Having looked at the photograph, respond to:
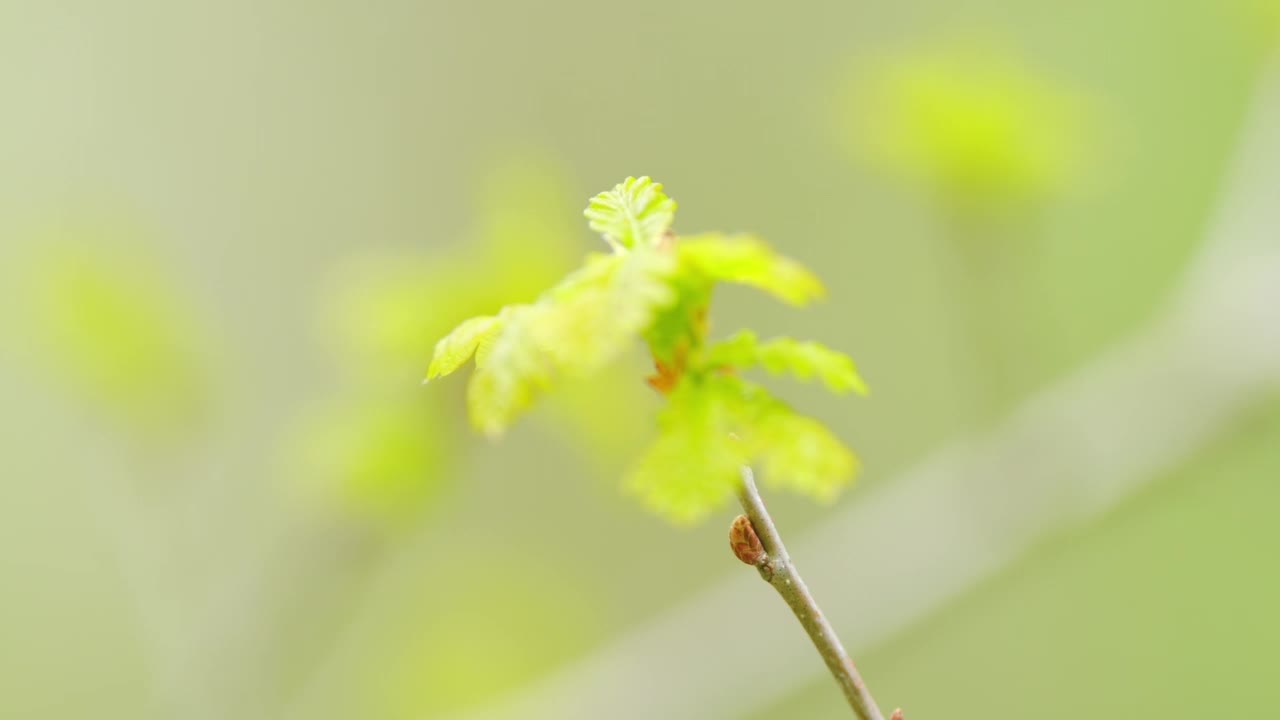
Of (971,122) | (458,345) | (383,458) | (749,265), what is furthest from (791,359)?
(971,122)

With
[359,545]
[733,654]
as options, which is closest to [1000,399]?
[733,654]

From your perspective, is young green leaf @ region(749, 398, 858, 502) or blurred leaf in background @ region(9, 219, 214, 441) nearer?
young green leaf @ region(749, 398, 858, 502)

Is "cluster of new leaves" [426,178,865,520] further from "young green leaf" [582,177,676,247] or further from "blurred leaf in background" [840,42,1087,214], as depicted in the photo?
"blurred leaf in background" [840,42,1087,214]

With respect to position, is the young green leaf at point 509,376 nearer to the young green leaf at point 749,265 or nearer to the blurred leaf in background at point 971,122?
the young green leaf at point 749,265

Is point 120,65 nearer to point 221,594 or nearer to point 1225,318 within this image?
point 221,594

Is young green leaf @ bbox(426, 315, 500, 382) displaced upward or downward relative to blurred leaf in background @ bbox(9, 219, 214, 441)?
downward

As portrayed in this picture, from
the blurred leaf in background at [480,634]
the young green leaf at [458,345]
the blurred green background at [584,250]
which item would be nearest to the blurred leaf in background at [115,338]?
the blurred green background at [584,250]

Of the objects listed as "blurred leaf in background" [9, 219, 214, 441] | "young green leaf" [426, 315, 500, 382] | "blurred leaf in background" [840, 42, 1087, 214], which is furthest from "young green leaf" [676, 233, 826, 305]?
"blurred leaf in background" [9, 219, 214, 441]

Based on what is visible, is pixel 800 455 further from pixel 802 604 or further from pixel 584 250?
pixel 584 250
